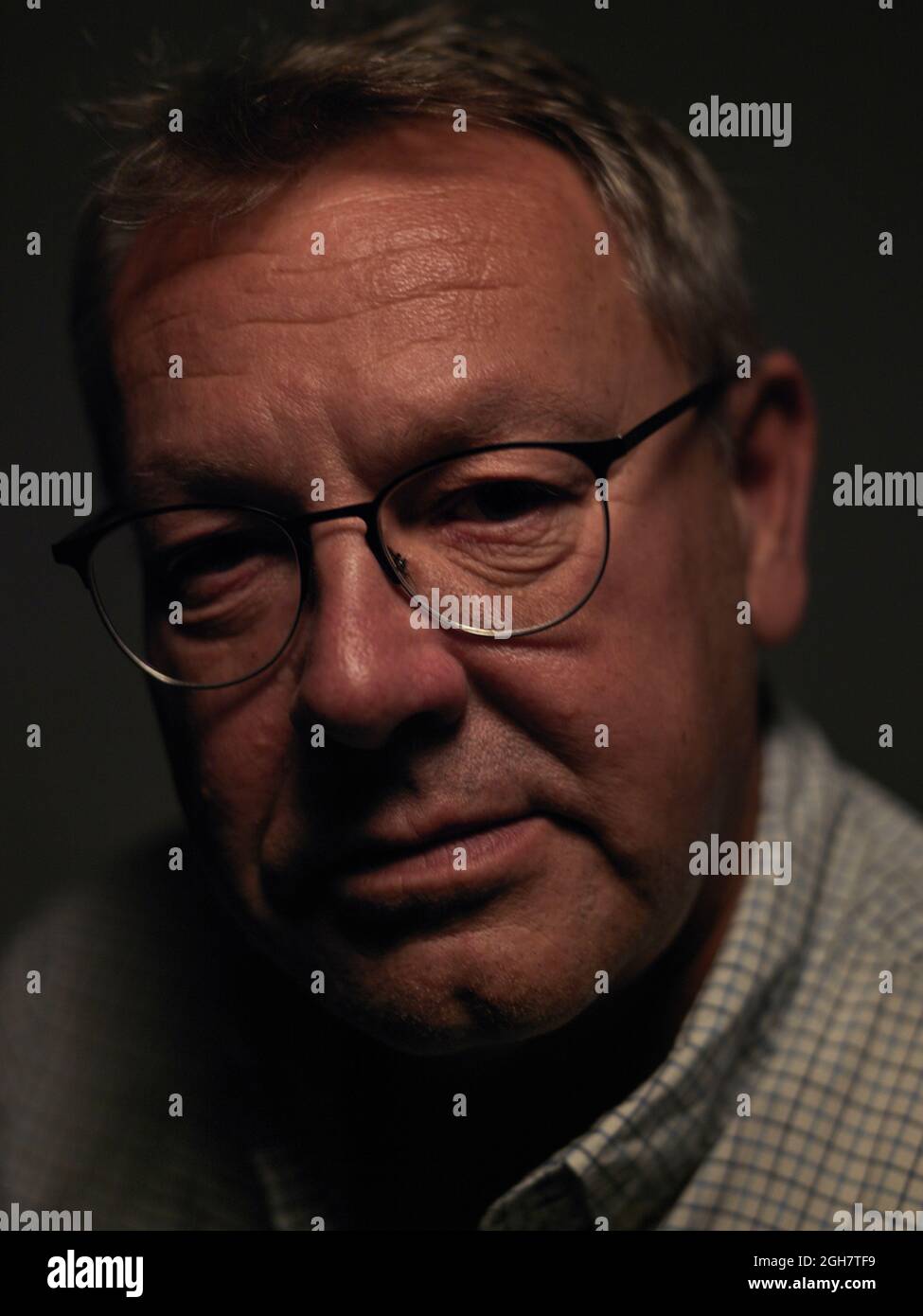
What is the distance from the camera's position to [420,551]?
3.82 feet

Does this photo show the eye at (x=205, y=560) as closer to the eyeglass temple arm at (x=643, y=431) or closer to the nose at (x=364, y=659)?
the nose at (x=364, y=659)

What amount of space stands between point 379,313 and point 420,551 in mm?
213

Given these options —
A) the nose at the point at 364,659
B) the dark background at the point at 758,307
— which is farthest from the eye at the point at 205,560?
the dark background at the point at 758,307

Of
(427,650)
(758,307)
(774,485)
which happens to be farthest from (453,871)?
(758,307)

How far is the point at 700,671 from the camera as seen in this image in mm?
1254

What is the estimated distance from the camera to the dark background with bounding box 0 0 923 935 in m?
1.77

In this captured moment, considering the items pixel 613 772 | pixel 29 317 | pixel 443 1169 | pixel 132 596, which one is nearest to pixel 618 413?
pixel 613 772

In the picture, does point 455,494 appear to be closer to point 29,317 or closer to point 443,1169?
point 443,1169

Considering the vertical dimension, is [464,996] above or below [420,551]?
below

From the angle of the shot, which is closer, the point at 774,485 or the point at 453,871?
the point at 453,871

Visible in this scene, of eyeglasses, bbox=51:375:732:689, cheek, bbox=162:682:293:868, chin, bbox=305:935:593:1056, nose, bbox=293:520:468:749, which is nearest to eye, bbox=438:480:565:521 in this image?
eyeglasses, bbox=51:375:732:689

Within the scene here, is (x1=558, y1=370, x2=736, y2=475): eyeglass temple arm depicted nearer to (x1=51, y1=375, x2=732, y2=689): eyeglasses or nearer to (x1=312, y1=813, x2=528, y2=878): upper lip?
(x1=51, y1=375, x2=732, y2=689): eyeglasses

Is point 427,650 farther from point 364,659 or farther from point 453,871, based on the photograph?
point 453,871
